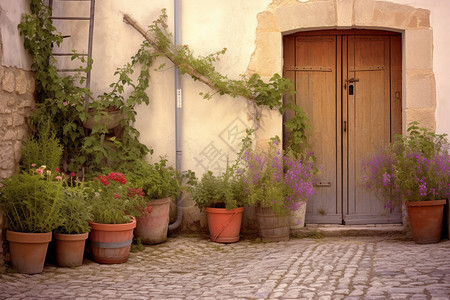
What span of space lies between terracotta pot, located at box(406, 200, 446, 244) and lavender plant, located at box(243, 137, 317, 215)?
1.16 m

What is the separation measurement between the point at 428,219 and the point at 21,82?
4469mm

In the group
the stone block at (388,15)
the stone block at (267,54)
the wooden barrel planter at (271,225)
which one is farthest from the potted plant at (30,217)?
the stone block at (388,15)

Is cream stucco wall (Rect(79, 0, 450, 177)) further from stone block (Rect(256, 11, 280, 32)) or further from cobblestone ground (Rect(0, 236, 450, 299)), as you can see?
cobblestone ground (Rect(0, 236, 450, 299))

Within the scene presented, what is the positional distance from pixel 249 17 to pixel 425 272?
149 inches

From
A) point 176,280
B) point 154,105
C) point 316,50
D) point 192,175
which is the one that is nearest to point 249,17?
point 316,50

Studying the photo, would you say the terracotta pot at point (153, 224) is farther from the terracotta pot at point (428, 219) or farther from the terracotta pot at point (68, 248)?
the terracotta pot at point (428, 219)

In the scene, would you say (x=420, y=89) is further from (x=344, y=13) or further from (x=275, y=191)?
(x=275, y=191)

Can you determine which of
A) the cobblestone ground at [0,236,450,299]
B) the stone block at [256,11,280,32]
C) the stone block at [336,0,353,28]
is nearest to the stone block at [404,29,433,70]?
the stone block at [336,0,353,28]

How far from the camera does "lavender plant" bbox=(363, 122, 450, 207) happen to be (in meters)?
6.57

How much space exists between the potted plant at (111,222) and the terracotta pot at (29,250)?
1.91 ft

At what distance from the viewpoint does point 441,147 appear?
705 cm

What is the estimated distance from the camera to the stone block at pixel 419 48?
7133 mm

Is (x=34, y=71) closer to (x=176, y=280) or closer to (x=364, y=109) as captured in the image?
(x=176, y=280)

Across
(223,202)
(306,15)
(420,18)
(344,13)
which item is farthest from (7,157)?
(420,18)
